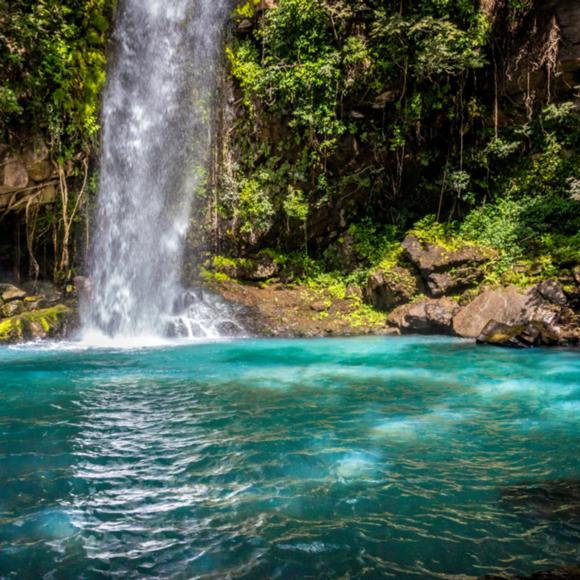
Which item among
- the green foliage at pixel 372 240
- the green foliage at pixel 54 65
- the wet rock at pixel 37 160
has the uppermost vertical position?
the green foliage at pixel 54 65

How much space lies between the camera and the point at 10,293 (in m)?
12.7

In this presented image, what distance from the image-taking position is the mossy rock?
1117 centimetres

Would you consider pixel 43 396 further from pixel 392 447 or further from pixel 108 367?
pixel 392 447

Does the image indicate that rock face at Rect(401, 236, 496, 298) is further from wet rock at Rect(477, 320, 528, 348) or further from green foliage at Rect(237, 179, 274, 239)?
green foliage at Rect(237, 179, 274, 239)

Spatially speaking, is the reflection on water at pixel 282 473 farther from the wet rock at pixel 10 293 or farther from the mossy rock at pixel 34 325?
the wet rock at pixel 10 293

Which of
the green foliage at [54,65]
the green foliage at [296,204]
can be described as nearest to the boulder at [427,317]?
the green foliage at [296,204]

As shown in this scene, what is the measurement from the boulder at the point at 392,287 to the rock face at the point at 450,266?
1.11 feet

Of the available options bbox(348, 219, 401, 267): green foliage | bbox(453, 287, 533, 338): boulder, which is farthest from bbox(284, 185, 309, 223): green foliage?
bbox(453, 287, 533, 338): boulder

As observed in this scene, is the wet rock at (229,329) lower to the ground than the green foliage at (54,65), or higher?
lower

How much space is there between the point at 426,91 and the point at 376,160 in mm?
2426

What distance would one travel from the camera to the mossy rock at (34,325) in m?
11.2

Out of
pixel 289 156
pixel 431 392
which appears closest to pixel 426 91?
pixel 289 156

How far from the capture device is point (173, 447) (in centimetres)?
401

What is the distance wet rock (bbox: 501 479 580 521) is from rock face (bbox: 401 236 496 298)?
9.92m
